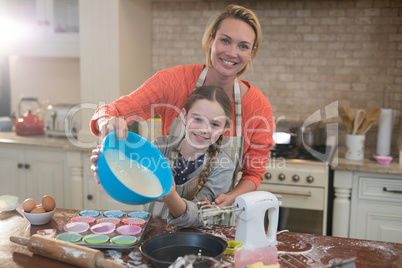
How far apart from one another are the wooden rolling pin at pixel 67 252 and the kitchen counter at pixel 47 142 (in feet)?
5.46

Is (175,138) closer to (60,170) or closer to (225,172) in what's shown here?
(225,172)

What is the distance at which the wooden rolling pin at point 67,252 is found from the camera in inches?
45.5

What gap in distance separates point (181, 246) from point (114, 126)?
0.44 m

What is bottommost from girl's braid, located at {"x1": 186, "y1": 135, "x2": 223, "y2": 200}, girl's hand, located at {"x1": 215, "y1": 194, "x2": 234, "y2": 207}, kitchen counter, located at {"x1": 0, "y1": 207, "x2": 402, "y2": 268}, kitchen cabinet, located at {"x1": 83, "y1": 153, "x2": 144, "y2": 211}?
kitchen cabinet, located at {"x1": 83, "y1": 153, "x2": 144, "y2": 211}

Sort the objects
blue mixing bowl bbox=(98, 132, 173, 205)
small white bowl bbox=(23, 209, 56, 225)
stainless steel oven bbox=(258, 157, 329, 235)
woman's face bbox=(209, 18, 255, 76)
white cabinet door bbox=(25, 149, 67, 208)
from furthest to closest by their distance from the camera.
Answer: white cabinet door bbox=(25, 149, 67, 208), stainless steel oven bbox=(258, 157, 329, 235), woman's face bbox=(209, 18, 255, 76), small white bowl bbox=(23, 209, 56, 225), blue mixing bowl bbox=(98, 132, 173, 205)

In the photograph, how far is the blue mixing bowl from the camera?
113cm

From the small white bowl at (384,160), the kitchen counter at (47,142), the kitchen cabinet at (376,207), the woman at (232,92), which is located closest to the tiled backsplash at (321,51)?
the small white bowl at (384,160)

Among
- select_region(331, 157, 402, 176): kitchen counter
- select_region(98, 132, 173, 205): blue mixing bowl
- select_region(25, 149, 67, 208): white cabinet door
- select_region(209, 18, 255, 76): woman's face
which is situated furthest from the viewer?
select_region(25, 149, 67, 208): white cabinet door

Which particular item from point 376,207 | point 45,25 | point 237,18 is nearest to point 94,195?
point 45,25

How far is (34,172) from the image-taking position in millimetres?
3111

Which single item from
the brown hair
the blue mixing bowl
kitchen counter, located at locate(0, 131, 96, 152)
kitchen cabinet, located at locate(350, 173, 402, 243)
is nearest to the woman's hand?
the blue mixing bowl

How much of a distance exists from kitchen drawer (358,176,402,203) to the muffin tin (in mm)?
1597

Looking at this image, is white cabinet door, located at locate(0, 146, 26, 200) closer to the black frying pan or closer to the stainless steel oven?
the stainless steel oven

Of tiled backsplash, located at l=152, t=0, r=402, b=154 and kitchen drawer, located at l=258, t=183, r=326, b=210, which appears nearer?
kitchen drawer, located at l=258, t=183, r=326, b=210
